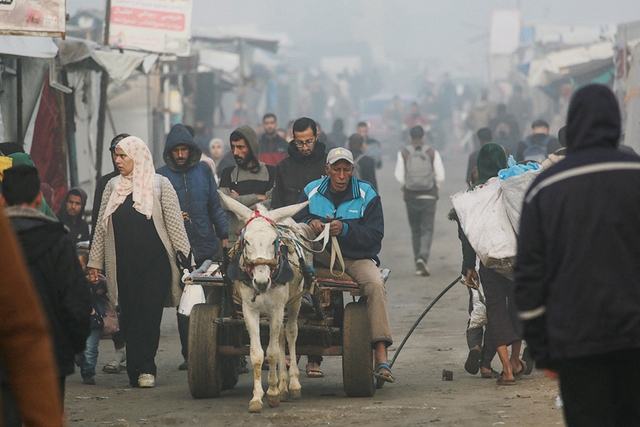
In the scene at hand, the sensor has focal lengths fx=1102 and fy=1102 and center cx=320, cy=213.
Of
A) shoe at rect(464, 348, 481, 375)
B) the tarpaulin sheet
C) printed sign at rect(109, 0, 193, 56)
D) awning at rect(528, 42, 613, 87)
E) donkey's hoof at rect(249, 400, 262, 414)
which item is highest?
awning at rect(528, 42, 613, 87)

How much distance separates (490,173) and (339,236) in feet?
4.62

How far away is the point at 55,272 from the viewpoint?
496cm

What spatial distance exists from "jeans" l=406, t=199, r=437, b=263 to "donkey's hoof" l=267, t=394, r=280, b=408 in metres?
8.32

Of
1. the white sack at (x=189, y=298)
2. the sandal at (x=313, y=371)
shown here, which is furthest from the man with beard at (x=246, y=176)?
the sandal at (x=313, y=371)

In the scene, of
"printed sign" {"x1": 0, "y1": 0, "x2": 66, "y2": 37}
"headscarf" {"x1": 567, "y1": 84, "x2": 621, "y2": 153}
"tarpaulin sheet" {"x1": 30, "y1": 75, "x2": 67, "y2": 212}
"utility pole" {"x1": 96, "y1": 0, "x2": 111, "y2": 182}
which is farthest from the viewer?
"utility pole" {"x1": 96, "y1": 0, "x2": 111, "y2": 182}

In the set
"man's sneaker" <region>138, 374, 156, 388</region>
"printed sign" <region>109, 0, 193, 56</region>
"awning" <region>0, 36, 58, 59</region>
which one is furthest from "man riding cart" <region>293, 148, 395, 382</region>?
"printed sign" <region>109, 0, 193, 56</region>

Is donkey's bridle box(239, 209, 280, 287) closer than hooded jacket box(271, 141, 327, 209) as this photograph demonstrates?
Yes

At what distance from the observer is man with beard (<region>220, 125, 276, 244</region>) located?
928 cm

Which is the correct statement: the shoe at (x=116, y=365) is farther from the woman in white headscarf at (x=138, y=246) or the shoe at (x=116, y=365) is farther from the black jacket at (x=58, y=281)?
the black jacket at (x=58, y=281)

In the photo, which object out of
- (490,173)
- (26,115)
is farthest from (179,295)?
(26,115)

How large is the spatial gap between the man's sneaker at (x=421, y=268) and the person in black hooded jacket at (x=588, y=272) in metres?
11.5

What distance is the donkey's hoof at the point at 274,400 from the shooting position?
24.0 ft

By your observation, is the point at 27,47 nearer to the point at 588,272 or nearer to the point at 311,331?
the point at 311,331

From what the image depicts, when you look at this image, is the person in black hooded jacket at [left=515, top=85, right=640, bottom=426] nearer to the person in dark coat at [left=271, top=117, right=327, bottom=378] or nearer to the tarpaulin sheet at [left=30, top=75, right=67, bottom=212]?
the person in dark coat at [left=271, top=117, right=327, bottom=378]
